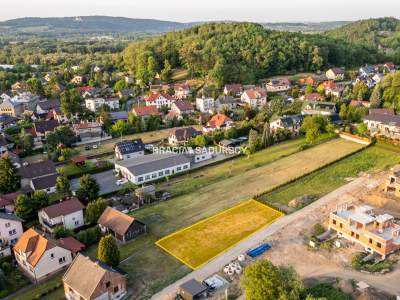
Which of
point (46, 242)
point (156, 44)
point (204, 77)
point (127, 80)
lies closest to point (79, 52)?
point (156, 44)

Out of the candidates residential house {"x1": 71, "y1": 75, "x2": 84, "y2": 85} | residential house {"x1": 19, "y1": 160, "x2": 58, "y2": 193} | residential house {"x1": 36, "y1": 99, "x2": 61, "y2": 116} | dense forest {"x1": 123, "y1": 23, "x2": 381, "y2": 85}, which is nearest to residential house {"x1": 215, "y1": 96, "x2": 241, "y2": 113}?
dense forest {"x1": 123, "y1": 23, "x2": 381, "y2": 85}

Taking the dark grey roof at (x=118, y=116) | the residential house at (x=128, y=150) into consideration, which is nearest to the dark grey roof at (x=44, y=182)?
the residential house at (x=128, y=150)

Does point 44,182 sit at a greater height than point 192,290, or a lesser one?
lesser

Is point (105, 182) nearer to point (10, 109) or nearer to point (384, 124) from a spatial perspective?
point (384, 124)

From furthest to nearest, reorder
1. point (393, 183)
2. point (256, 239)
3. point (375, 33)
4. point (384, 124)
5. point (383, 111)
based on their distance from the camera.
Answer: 1. point (375, 33)
2. point (383, 111)
3. point (384, 124)
4. point (393, 183)
5. point (256, 239)

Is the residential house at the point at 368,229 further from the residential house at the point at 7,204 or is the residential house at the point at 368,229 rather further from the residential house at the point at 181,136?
the residential house at the point at 7,204

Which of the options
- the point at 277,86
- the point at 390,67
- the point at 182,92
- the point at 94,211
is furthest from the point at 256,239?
the point at 390,67

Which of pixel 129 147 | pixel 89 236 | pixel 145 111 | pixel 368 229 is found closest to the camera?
pixel 368 229
